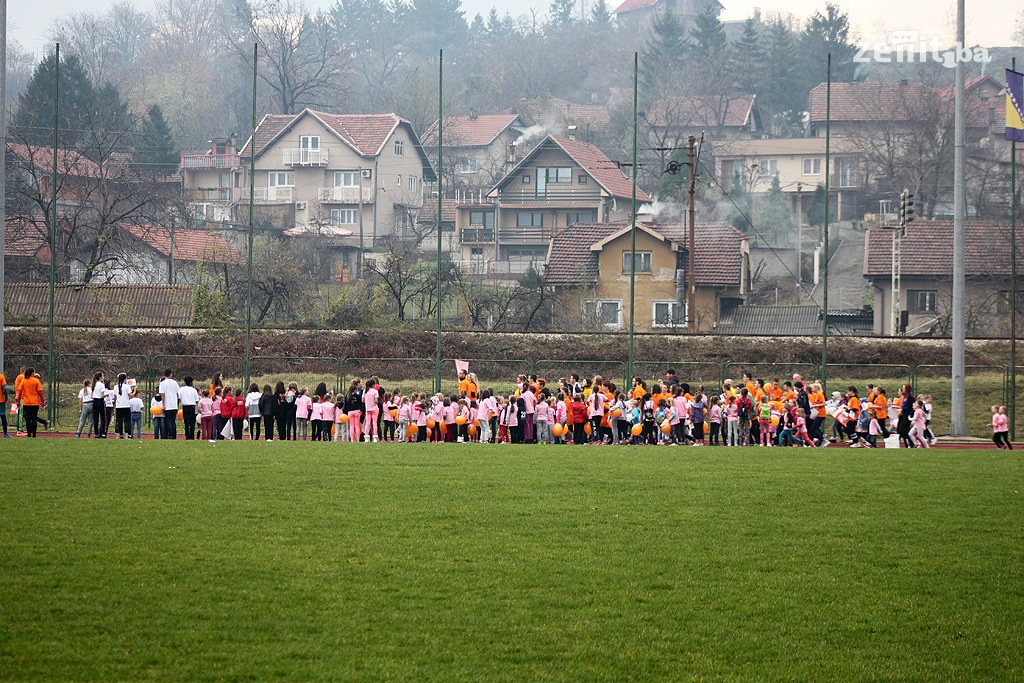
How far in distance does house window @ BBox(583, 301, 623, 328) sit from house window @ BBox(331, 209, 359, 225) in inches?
1257

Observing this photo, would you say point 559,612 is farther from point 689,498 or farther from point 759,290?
point 759,290

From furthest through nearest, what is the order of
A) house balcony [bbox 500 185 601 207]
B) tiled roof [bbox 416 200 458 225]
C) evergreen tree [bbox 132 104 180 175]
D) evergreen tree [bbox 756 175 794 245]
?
evergreen tree [bbox 756 175 794 245], tiled roof [bbox 416 200 458 225], evergreen tree [bbox 132 104 180 175], house balcony [bbox 500 185 601 207]

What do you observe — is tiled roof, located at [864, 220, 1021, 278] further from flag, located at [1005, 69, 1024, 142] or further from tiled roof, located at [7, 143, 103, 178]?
tiled roof, located at [7, 143, 103, 178]

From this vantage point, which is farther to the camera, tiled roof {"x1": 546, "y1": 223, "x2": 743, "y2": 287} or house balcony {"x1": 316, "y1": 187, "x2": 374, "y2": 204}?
house balcony {"x1": 316, "y1": 187, "x2": 374, "y2": 204}

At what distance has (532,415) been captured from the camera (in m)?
28.4

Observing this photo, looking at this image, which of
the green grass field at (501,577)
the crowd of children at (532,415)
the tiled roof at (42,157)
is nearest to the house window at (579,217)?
the tiled roof at (42,157)

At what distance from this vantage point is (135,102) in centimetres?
10144

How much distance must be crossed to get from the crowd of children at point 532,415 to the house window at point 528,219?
1750 inches

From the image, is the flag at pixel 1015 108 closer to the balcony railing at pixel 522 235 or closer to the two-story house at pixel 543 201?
the two-story house at pixel 543 201

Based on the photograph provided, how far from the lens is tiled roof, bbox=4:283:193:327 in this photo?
Result: 45.3m

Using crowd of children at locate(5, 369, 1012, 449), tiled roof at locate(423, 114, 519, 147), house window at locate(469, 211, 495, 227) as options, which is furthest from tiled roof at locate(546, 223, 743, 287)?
tiled roof at locate(423, 114, 519, 147)

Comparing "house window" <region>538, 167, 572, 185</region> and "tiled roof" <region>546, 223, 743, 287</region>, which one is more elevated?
"house window" <region>538, 167, 572, 185</region>

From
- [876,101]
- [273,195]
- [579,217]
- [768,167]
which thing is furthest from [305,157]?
[876,101]

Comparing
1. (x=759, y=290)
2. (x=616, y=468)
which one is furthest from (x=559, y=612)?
(x=759, y=290)
